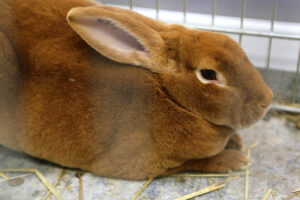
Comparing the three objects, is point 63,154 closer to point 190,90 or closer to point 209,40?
point 190,90

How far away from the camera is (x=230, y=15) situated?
266 cm

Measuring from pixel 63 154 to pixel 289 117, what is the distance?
1.32 meters

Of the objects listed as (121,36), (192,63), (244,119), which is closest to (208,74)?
(192,63)

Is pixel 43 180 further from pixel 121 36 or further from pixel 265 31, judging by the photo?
pixel 265 31

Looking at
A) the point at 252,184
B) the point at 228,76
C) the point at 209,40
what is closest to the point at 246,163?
the point at 252,184

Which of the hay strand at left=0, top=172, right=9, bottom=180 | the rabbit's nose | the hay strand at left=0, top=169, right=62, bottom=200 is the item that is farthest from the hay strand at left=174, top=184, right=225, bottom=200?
the hay strand at left=0, top=172, right=9, bottom=180

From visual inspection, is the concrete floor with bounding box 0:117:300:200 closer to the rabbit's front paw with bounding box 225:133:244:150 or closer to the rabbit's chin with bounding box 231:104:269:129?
the rabbit's front paw with bounding box 225:133:244:150

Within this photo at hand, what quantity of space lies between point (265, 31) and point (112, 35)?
1.09 m

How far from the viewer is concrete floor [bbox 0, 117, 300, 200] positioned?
1623 millimetres

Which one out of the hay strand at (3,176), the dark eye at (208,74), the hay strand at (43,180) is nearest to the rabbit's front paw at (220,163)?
the dark eye at (208,74)

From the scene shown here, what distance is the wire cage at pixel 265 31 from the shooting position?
2150mm

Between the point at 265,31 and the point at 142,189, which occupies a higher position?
the point at 265,31

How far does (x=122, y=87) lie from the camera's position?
1.56 meters

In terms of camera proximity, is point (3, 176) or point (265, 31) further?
point (265, 31)
